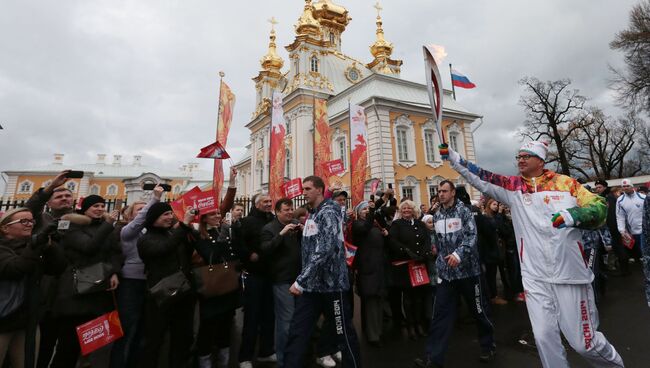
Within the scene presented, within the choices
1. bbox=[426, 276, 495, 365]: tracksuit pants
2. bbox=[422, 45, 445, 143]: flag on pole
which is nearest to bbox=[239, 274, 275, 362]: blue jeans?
bbox=[426, 276, 495, 365]: tracksuit pants

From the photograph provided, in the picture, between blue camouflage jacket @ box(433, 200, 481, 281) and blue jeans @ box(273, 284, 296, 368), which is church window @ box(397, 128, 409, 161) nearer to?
blue camouflage jacket @ box(433, 200, 481, 281)

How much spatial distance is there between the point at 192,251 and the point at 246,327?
128 centimetres

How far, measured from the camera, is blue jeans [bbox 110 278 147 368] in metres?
3.67

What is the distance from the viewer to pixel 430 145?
24812mm

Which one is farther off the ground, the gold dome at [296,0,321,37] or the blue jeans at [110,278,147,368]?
the gold dome at [296,0,321,37]

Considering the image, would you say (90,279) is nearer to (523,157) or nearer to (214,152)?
(214,152)

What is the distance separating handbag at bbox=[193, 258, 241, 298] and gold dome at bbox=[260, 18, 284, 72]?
35377 millimetres

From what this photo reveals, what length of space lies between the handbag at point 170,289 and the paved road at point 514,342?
1.71 metres

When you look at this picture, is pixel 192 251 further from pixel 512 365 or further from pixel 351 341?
pixel 512 365

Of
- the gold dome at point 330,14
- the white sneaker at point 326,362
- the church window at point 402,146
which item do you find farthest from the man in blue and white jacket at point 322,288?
the gold dome at point 330,14

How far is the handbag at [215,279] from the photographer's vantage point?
143 inches

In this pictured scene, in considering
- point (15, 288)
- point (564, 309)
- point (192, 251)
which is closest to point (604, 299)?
point (564, 309)

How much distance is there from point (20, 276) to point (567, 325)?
4938mm

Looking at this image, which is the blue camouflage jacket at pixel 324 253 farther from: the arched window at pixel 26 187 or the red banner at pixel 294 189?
the arched window at pixel 26 187
